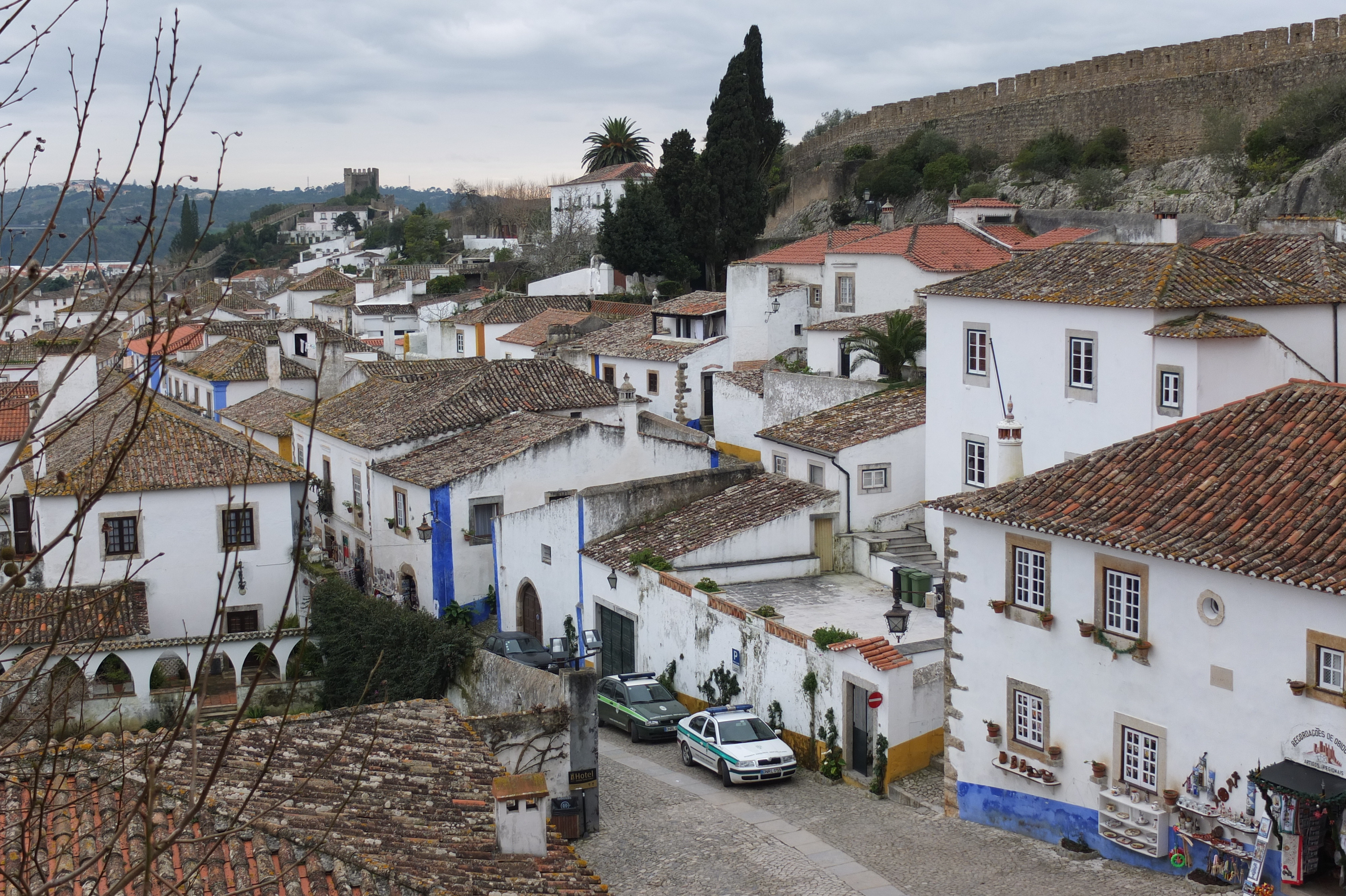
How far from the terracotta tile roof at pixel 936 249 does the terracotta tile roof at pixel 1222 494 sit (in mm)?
22385

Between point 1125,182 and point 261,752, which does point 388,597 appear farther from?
point 1125,182

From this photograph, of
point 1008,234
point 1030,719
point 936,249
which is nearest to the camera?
point 1030,719

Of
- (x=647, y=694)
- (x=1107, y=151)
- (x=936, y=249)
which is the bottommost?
(x=647, y=694)

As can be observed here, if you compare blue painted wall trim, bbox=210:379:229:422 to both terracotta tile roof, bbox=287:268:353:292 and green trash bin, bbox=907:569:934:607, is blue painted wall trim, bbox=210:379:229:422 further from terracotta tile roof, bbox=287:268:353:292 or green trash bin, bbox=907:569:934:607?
terracotta tile roof, bbox=287:268:353:292

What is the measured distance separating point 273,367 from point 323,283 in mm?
34348

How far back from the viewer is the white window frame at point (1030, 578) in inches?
712

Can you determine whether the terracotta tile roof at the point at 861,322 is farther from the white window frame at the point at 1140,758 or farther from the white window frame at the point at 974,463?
the white window frame at the point at 1140,758

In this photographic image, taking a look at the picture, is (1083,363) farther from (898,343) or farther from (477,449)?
(477,449)

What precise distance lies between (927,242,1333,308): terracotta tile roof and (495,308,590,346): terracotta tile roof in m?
27.7

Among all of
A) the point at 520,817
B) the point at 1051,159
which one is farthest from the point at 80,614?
the point at 1051,159

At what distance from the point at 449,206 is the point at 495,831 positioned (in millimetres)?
106772

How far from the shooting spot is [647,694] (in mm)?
24359

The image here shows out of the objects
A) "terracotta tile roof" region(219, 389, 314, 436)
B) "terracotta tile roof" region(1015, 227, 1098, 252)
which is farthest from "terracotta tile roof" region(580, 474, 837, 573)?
"terracotta tile roof" region(1015, 227, 1098, 252)

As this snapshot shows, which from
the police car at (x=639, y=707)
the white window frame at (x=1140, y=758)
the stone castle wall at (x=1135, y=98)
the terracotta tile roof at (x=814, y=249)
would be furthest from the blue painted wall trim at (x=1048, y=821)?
the stone castle wall at (x=1135, y=98)
